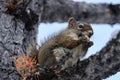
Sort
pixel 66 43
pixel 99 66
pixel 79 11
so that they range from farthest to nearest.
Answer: pixel 79 11 → pixel 66 43 → pixel 99 66

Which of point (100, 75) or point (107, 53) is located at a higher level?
point (107, 53)

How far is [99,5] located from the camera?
3.65m

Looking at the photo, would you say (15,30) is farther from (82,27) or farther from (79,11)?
(79,11)

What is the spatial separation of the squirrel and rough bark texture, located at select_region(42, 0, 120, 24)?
118 cm

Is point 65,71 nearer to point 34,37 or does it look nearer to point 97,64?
point 97,64

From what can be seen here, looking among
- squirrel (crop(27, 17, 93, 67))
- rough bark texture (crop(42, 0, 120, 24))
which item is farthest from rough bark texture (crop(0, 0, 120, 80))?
squirrel (crop(27, 17, 93, 67))

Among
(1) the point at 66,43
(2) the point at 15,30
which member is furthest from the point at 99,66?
(2) the point at 15,30

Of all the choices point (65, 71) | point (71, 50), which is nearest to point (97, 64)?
point (65, 71)

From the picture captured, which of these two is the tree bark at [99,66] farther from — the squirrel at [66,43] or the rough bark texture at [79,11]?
the rough bark texture at [79,11]

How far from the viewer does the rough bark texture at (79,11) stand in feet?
11.3

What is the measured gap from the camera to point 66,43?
207 centimetres

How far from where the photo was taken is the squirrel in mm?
2000

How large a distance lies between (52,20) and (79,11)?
8.9 inches

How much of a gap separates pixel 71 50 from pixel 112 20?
1790mm
